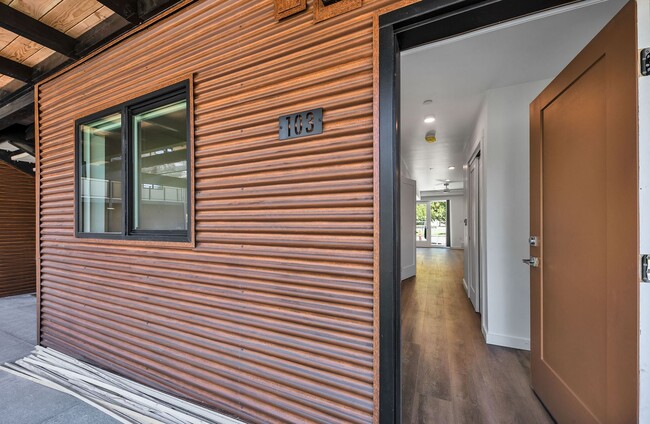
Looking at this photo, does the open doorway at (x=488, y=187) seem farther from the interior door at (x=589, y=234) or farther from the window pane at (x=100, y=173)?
the window pane at (x=100, y=173)

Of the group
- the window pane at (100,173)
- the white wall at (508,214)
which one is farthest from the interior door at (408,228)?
the window pane at (100,173)

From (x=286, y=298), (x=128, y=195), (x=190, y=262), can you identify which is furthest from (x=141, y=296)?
(x=286, y=298)

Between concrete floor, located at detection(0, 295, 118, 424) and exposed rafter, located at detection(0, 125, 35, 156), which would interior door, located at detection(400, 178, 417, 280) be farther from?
exposed rafter, located at detection(0, 125, 35, 156)

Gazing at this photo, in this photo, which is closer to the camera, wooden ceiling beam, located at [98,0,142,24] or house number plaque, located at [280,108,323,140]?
house number plaque, located at [280,108,323,140]

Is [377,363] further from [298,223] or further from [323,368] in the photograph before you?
[298,223]

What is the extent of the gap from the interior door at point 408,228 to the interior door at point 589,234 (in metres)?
3.62

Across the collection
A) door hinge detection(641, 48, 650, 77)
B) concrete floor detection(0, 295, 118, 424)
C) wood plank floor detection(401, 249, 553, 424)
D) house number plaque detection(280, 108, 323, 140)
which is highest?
door hinge detection(641, 48, 650, 77)

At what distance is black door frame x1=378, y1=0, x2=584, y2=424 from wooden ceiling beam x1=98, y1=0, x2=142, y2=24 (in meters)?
1.79

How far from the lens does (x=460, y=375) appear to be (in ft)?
6.99

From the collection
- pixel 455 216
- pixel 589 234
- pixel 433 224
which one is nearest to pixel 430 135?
Result: pixel 589 234

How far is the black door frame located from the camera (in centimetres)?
116

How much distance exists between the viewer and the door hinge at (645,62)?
101 cm

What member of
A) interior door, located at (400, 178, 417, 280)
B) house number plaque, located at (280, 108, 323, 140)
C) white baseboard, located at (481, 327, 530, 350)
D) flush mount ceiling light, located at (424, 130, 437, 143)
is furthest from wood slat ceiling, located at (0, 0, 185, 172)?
interior door, located at (400, 178, 417, 280)

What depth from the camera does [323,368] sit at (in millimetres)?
1308
